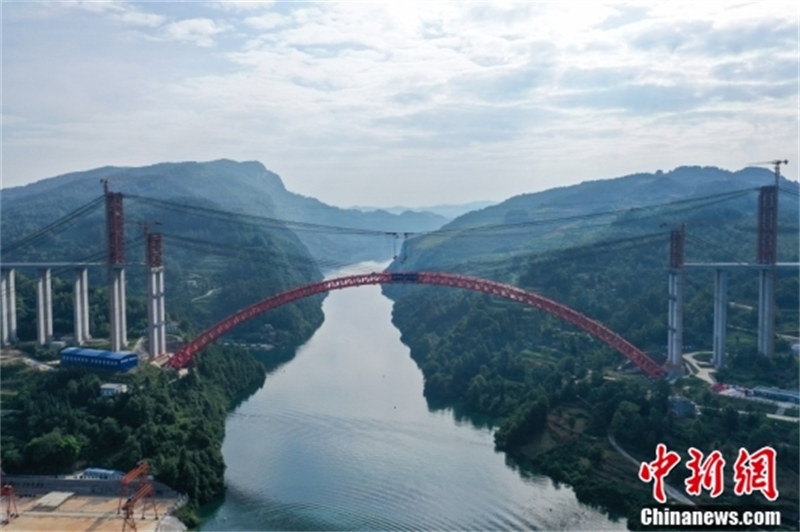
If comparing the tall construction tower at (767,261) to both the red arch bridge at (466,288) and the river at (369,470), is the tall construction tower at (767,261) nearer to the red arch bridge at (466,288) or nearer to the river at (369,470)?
the red arch bridge at (466,288)

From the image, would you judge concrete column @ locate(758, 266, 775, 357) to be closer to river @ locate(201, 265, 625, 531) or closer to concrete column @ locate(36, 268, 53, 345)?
river @ locate(201, 265, 625, 531)

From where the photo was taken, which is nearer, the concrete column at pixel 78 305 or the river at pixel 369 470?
the river at pixel 369 470

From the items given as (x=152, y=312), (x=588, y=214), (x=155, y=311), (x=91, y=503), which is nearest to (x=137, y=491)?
(x=91, y=503)

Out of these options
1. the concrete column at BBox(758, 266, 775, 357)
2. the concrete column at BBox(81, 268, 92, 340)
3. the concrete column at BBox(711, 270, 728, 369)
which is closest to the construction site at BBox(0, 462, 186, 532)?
the concrete column at BBox(81, 268, 92, 340)

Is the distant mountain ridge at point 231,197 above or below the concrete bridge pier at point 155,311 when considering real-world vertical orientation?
above

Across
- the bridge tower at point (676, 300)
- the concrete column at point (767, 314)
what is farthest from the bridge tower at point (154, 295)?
the concrete column at point (767, 314)

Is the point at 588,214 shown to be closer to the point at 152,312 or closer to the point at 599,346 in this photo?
the point at 599,346
